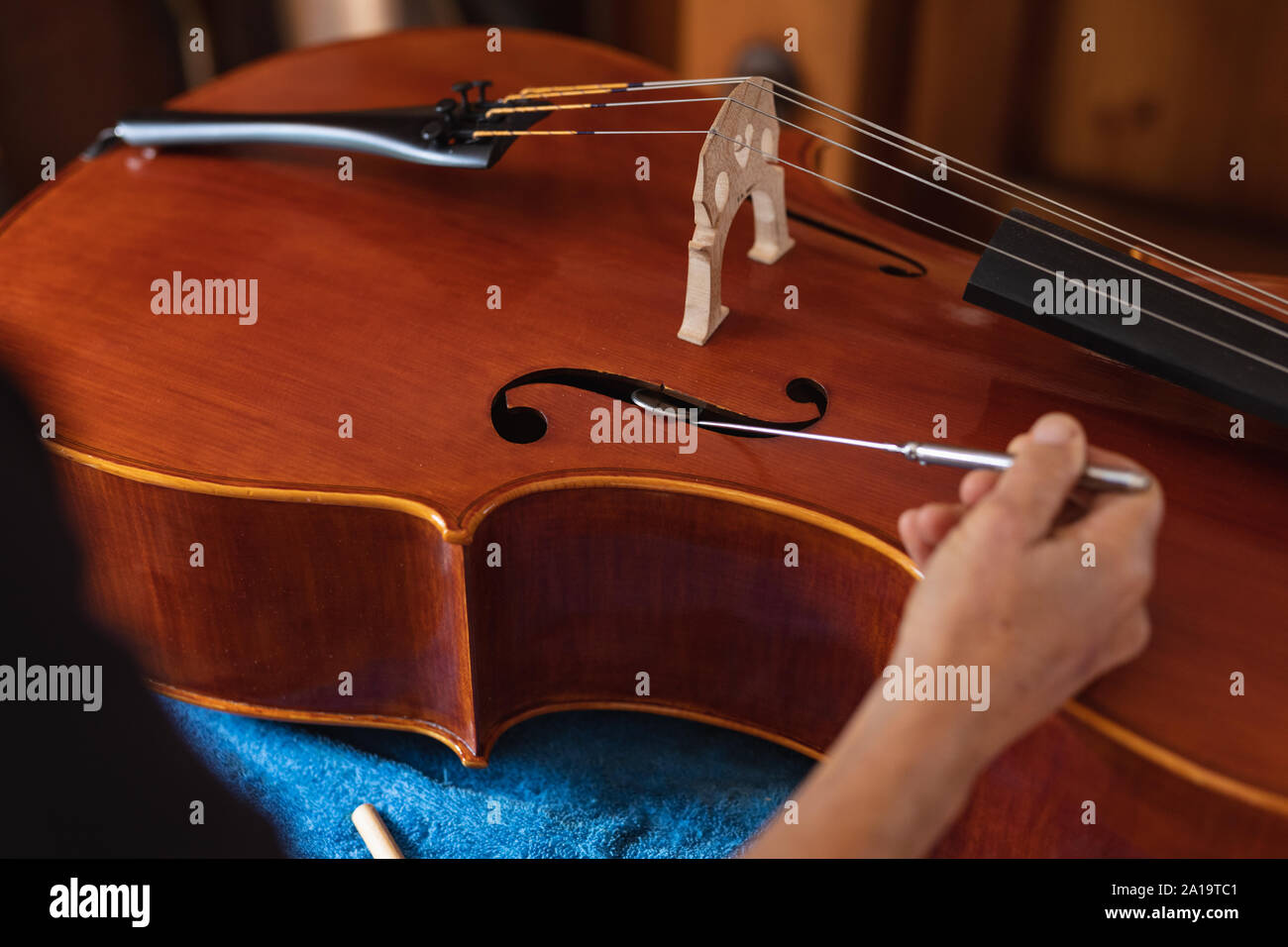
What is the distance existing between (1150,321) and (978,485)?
0.92 feet

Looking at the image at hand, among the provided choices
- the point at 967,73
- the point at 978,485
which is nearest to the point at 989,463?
the point at 978,485

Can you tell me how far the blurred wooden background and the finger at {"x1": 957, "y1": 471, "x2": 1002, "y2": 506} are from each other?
1.50 metres

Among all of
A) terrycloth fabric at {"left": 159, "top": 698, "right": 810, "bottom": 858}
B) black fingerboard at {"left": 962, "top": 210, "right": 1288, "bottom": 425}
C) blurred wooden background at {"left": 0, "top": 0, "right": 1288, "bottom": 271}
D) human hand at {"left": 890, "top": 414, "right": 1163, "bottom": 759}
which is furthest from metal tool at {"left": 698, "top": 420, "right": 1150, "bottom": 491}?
blurred wooden background at {"left": 0, "top": 0, "right": 1288, "bottom": 271}

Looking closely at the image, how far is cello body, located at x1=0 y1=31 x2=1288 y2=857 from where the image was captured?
774 mm

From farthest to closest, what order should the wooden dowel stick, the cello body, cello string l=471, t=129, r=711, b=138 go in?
1. cello string l=471, t=129, r=711, b=138
2. the wooden dowel stick
3. the cello body

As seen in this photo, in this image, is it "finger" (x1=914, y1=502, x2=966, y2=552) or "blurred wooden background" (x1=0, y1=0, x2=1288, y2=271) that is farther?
"blurred wooden background" (x1=0, y1=0, x2=1288, y2=271)

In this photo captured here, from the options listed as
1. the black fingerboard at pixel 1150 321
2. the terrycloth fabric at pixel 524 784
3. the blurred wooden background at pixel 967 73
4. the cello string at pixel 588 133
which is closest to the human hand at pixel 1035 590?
the black fingerboard at pixel 1150 321

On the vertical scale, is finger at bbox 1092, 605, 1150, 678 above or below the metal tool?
below

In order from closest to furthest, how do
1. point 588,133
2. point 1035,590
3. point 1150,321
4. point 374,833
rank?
point 1035,590 → point 1150,321 → point 374,833 → point 588,133

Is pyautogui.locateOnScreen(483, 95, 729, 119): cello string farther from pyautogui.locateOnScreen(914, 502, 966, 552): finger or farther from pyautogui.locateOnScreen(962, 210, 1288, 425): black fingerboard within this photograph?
pyautogui.locateOnScreen(914, 502, 966, 552): finger

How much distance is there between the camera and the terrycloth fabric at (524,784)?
1.01 metres

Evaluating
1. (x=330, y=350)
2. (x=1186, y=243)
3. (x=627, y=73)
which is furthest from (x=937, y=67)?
(x=330, y=350)

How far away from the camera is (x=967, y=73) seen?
78.6 inches

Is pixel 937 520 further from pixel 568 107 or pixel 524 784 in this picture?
pixel 568 107
